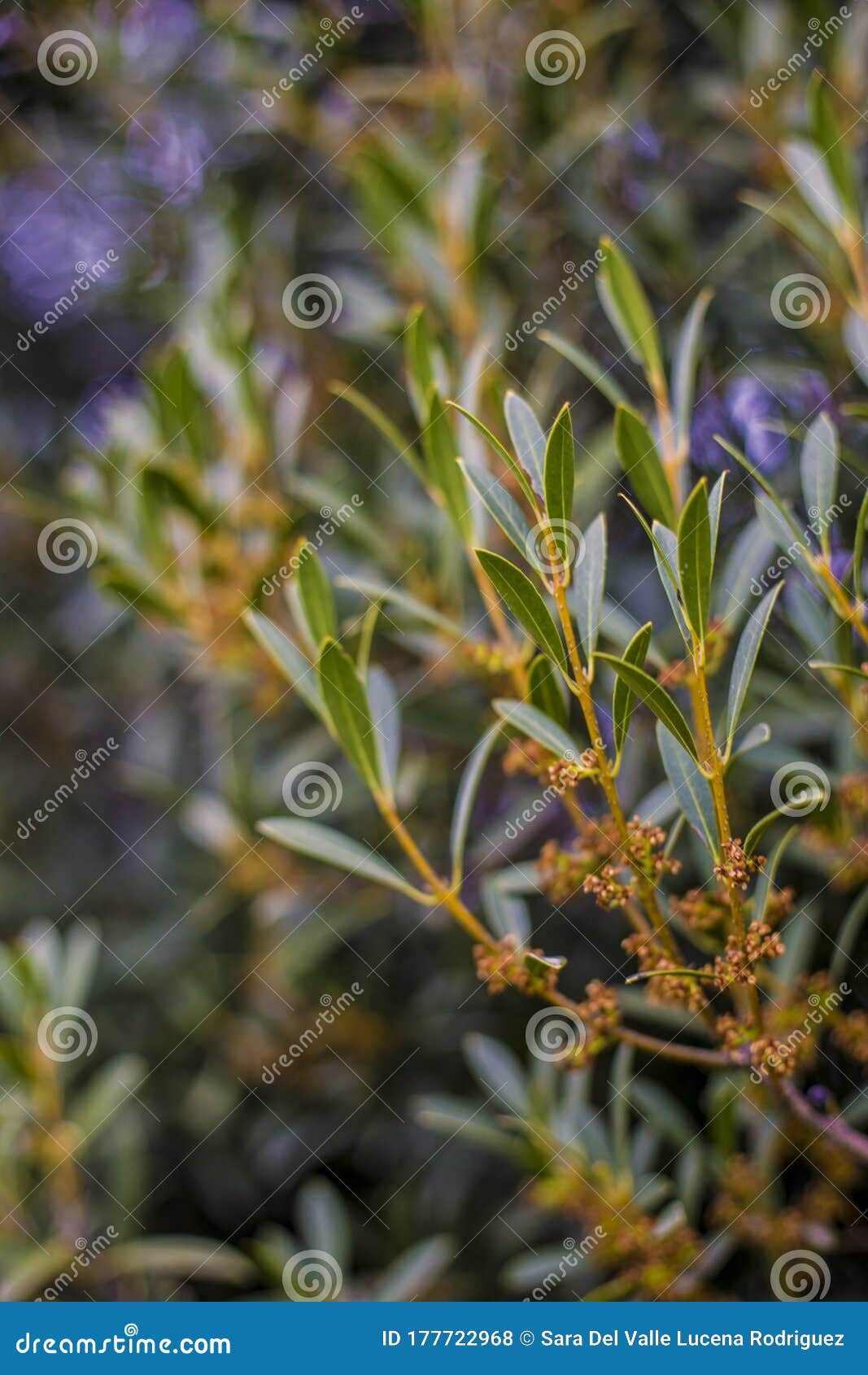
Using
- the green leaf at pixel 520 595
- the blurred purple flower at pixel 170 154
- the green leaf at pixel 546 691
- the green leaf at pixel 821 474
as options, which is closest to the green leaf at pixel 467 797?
the green leaf at pixel 546 691

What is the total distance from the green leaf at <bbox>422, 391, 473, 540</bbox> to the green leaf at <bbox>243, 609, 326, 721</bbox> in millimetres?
159

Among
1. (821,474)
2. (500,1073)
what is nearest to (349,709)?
(821,474)

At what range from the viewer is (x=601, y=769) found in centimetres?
63

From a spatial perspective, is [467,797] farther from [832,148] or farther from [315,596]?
[832,148]

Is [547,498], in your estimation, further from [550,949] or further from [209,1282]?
[209,1282]

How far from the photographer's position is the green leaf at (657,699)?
A: 60 centimetres

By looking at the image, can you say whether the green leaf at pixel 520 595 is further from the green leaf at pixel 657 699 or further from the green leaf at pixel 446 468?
the green leaf at pixel 446 468

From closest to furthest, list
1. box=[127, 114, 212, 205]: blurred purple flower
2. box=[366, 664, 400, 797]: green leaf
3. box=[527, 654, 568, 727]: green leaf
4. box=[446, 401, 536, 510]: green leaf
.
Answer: box=[446, 401, 536, 510]: green leaf, box=[527, 654, 568, 727]: green leaf, box=[366, 664, 400, 797]: green leaf, box=[127, 114, 212, 205]: blurred purple flower

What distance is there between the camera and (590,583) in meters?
0.70

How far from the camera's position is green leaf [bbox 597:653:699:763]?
603mm

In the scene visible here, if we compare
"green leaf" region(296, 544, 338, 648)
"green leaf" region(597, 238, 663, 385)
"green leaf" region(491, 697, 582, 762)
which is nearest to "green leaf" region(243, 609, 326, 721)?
"green leaf" region(296, 544, 338, 648)

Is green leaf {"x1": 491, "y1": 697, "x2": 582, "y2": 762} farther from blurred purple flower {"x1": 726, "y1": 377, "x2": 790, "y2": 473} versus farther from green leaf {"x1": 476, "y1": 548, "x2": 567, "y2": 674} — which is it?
blurred purple flower {"x1": 726, "y1": 377, "x2": 790, "y2": 473}

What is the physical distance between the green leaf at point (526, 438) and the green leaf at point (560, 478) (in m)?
0.03

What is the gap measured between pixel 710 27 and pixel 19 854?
5.00ft
